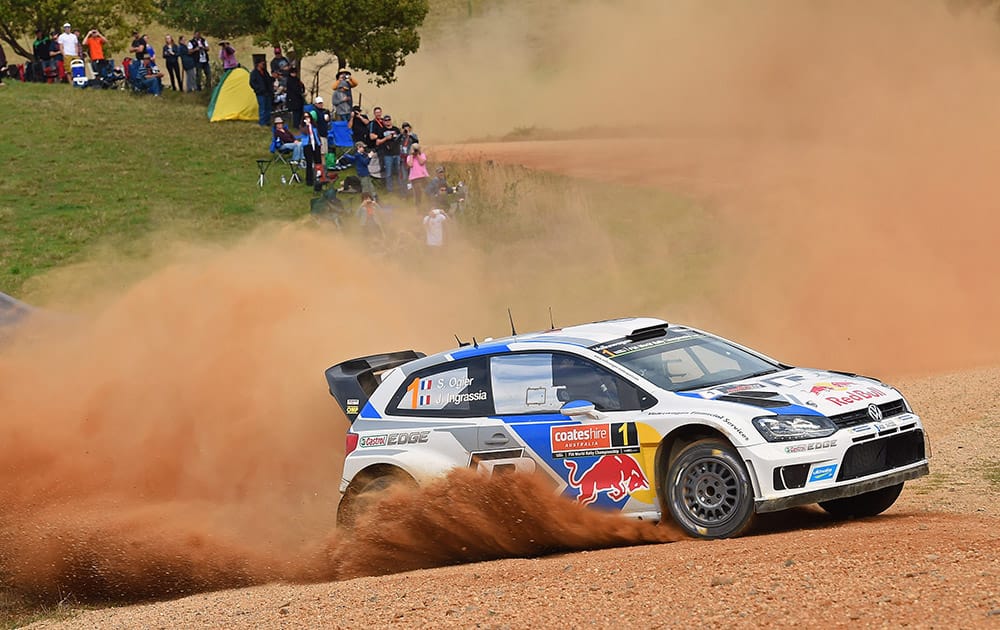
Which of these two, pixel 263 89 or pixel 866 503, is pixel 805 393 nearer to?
pixel 866 503

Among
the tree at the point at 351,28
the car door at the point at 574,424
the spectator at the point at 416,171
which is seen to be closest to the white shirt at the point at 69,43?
the tree at the point at 351,28

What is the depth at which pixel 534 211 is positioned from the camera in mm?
26016

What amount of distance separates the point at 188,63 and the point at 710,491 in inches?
1221

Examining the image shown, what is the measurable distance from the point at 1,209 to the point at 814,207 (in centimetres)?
1608

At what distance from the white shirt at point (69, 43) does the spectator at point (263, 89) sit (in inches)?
305

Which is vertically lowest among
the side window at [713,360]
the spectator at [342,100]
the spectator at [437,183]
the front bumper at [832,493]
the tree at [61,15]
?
the front bumper at [832,493]

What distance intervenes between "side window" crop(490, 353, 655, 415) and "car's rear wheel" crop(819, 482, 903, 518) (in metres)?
1.70

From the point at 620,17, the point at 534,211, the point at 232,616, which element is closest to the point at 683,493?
the point at 232,616

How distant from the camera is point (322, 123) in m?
26.9

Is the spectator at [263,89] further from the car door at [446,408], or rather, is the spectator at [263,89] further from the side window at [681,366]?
the side window at [681,366]

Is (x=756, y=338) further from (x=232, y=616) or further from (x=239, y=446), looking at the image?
(x=232, y=616)

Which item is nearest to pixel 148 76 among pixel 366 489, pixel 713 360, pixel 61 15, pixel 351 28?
pixel 351 28

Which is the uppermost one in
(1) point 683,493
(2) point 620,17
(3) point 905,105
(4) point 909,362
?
(2) point 620,17

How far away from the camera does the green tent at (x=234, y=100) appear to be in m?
33.6
